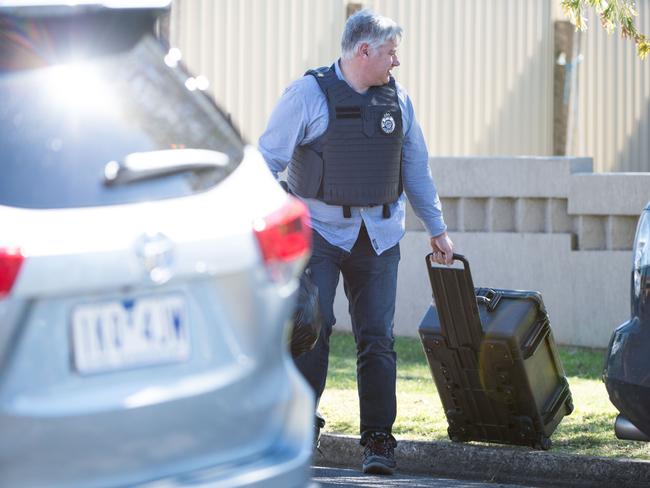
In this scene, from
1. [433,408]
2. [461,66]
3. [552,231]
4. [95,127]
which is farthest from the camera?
[461,66]

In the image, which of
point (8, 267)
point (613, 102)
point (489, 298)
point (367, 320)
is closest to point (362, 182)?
point (367, 320)

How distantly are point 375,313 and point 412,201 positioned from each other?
0.55 metres

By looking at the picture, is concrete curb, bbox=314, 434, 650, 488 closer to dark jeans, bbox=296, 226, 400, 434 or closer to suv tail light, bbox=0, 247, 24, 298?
dark jeans, bbox=296, 226, 400, 434

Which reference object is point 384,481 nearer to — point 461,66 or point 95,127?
point 95,127

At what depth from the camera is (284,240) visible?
352 centimetres

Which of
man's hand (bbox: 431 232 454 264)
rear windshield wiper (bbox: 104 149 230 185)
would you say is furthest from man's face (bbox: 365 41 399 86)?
rear windshield wiper (bbox: 104 149 230 185)

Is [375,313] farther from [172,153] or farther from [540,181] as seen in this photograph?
[540,181]

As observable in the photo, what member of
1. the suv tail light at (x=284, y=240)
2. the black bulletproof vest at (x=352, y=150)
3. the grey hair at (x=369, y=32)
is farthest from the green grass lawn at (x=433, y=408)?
the suv tail light at (x=284, y=240)

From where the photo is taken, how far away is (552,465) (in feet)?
20.7

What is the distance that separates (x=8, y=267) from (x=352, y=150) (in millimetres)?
3244

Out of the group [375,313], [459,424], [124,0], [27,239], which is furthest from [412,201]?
[27,239]

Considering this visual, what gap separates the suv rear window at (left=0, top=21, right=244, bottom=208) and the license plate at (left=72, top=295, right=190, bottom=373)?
0.24 metres

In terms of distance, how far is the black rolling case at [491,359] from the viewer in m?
6.26

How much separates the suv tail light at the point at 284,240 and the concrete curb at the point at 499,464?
3003 mm
